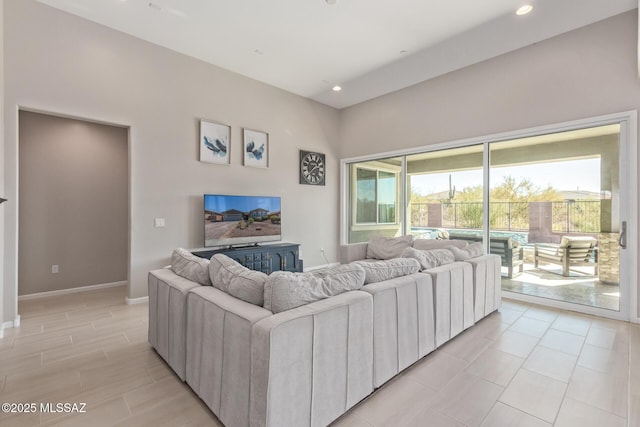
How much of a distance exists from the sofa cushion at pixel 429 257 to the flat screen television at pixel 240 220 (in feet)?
8.88

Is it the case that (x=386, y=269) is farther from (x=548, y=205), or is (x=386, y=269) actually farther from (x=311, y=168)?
(x=311, y=168)

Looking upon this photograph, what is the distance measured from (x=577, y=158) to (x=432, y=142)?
187 cm

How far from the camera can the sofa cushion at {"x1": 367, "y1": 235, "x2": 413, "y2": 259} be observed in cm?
429

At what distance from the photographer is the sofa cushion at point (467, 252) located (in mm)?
3045

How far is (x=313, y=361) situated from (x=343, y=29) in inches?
141

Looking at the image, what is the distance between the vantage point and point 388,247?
4398 mm

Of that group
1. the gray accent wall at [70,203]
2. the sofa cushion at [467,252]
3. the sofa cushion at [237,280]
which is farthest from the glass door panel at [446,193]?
the gray accent wall at [70,203]

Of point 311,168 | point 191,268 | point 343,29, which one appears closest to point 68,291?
point 191,268

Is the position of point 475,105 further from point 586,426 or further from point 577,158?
point 586,426

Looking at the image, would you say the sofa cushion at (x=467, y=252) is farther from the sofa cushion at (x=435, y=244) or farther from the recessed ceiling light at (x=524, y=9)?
the recessed ceiling light at (x=524, y=9)

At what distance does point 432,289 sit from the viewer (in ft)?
7.76

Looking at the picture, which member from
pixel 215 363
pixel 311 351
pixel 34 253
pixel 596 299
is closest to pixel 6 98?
pixel 34 253

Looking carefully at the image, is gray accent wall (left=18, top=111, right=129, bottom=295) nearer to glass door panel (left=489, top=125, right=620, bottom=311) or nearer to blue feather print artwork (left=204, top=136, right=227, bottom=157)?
blue feather print artwork (left=204, top=136, right=227, bottom=157)

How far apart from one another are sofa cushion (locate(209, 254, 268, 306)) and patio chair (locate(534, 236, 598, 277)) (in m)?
3.88
